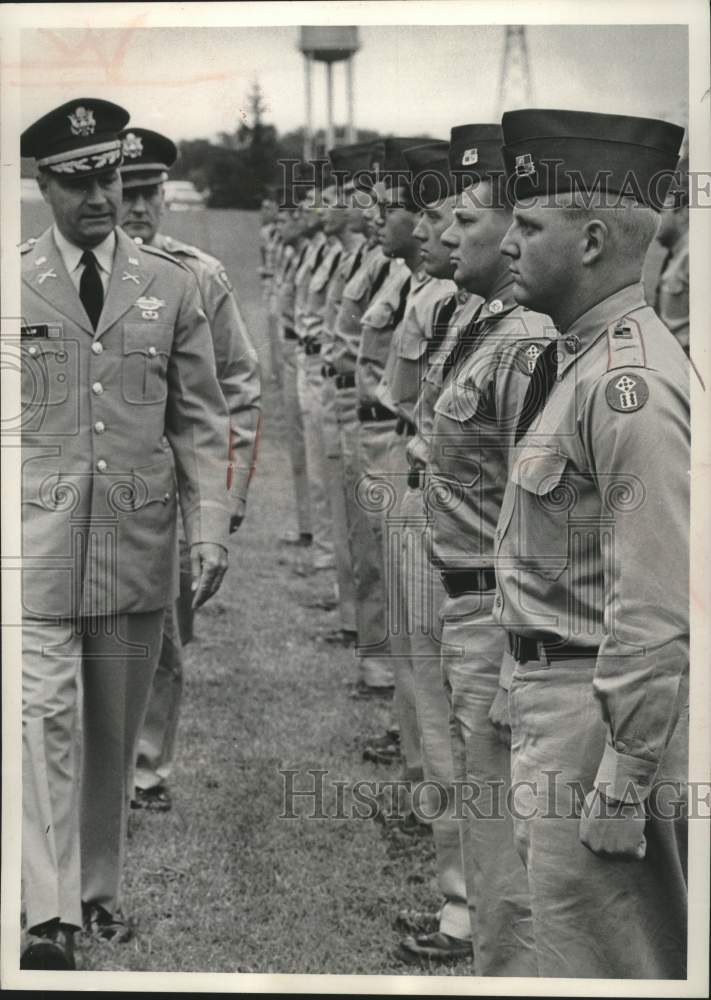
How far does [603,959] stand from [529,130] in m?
1.83

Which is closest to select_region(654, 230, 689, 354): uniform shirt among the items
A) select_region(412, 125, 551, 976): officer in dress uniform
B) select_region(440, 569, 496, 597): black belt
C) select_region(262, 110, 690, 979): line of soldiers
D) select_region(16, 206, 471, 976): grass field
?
select_region(262, 110, 690, 979): line of soldiers

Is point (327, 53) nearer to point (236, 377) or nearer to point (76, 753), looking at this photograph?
point (236, 377)

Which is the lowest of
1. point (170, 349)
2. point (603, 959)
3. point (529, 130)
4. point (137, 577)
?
point (603, 959)

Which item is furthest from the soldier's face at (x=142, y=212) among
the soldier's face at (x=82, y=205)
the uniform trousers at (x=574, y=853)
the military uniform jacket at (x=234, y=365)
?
the uniform trousers at (x=574, y=853)

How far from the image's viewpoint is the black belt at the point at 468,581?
13.8 ft

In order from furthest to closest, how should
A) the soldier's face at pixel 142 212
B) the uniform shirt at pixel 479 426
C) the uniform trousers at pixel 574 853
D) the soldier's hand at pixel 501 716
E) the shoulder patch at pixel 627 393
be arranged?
the soldier's face at pixel 142 212, the uniform shirt at pixel 479 426, the soldier's hand at pixel 501 716, the uniform trousers at pixel 574 853, the shoulder patch at pixel 627 393

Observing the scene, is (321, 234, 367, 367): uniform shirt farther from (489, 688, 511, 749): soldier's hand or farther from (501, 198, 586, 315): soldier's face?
(501, 198, 586, 315): soldier's face

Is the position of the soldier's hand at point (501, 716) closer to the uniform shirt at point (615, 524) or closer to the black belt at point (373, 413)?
the uniform shirt at point (615, 524)

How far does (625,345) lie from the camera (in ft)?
10.8

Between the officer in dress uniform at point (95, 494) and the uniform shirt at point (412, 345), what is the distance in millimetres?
984

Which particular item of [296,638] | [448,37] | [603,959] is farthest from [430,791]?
[296,638]

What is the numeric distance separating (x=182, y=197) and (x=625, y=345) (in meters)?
2.82

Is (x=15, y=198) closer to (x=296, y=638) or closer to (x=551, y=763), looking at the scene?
(x=551, y=763)

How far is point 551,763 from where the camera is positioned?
11.2 ft
